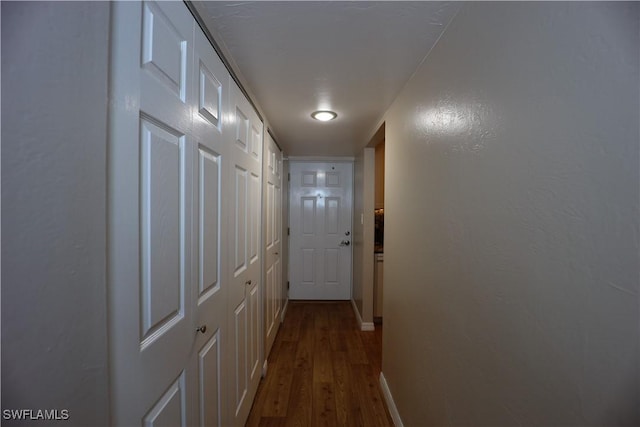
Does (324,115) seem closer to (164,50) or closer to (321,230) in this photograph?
(164,50)

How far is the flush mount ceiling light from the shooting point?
1.96 m

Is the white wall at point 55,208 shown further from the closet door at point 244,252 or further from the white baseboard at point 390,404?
the white baseboard at point 390,404

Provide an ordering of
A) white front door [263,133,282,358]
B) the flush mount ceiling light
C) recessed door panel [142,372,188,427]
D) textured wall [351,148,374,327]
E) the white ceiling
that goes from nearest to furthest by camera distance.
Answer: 1. recessed door panel [142,372,188,427]
2. the white ceiling
3. the flush mount ceiling light
4. white front door [263,133,282,358]
5. textured wall [351,148,374,327]

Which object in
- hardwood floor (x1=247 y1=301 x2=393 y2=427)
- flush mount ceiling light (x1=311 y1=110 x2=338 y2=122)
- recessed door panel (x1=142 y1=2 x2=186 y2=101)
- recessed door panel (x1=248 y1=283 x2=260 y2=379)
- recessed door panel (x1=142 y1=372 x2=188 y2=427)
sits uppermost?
flush mount ceiling light (x1=311 y1=110 x2=338 y2=122)

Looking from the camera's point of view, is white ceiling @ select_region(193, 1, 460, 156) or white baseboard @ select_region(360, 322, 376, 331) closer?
white ceiling @ select_region(193, 1, 460, 156)

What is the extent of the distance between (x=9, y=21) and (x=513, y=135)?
103 cm

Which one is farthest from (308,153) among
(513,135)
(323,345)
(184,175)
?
(513,135)

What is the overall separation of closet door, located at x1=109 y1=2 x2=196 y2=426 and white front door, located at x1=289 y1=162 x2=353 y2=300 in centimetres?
286

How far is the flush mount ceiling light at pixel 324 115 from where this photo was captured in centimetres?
196

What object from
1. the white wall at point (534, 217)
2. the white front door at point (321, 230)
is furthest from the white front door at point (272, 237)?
the white wall at point (534, 217)

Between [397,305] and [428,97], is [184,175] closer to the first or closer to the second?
[428,97]

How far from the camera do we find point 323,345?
2.63 metres

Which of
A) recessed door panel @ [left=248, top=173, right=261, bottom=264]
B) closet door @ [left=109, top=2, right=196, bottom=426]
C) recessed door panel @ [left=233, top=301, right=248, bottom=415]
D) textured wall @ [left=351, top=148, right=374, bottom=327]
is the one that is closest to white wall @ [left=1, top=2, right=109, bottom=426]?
closet door @ [left=109, top=2, right=196, bottom=426]

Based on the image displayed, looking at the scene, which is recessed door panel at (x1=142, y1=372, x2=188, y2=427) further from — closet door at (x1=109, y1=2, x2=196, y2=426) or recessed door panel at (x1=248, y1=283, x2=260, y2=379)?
recessed door panel at (x1=248, y1=283, x2=260, y2=379)
